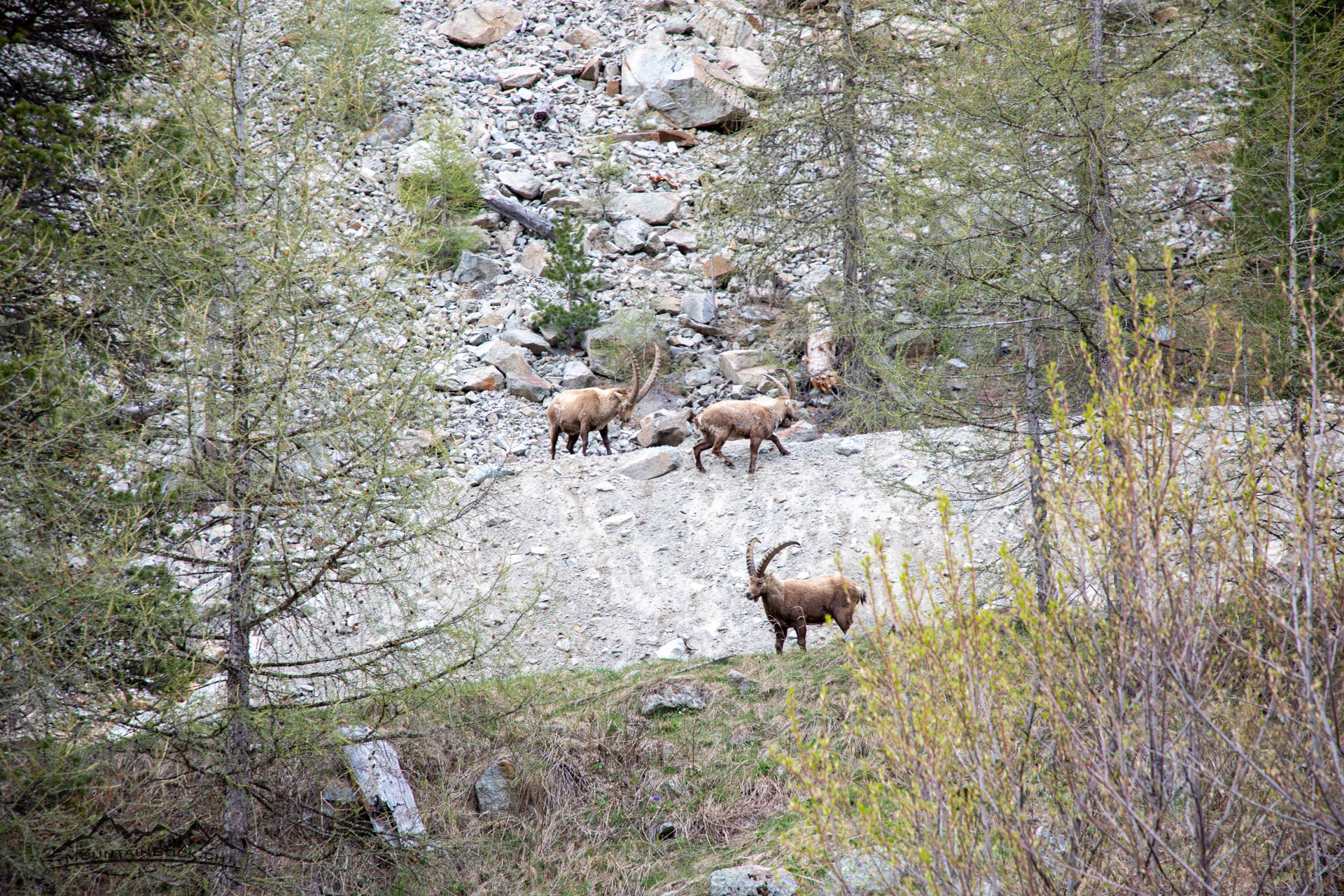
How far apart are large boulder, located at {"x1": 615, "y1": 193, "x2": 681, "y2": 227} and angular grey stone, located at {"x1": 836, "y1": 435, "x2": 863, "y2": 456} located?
13.0m

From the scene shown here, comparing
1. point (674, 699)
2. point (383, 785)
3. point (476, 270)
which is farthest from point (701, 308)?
point (383, 785)

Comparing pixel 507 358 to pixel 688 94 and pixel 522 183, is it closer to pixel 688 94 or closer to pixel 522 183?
pixel 522 183

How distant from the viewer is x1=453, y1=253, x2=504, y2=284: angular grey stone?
24219 mm

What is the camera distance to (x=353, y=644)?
37.7 ft

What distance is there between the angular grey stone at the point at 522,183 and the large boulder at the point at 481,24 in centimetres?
831

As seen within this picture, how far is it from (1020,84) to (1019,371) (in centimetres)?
304

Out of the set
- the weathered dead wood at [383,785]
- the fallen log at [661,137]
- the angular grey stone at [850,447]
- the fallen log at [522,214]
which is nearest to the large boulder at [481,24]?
the fallen log at [661,137]

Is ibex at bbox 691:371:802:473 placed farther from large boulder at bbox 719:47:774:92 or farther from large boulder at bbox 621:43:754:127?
large boulder at bbox 719:47:774:92

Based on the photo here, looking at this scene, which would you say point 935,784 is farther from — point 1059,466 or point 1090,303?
point 1090,303

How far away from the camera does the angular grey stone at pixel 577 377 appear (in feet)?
69.3

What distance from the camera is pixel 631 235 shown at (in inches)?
1009

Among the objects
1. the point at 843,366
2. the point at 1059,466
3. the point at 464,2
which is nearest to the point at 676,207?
the point at 843,366

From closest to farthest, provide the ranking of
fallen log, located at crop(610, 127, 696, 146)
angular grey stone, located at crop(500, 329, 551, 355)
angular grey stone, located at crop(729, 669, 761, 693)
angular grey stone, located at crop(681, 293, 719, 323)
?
angular grey stone, located at crop(729, 669, 761, 693) < angular grey stone, located at crop(500, 329, 551, 355) < angular grey stone, located at crop(681, 293, 719, 323) < fallen log, located at crop(610, 127, 696, 146)

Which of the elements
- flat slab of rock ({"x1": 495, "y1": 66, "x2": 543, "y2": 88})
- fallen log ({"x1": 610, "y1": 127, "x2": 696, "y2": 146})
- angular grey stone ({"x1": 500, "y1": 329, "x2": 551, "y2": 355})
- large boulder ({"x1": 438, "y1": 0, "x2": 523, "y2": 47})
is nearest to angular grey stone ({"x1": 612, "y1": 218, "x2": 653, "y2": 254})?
fallen log ({"x1": 610, "y1": 127, "x2": 696, "y2": 146})
